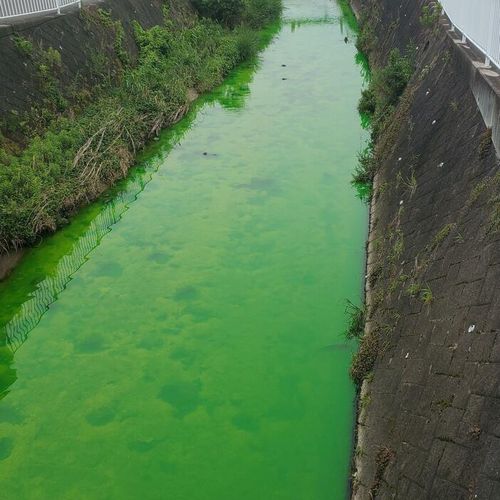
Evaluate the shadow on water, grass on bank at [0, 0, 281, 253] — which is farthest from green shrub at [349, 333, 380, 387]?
grass on bank at [0, 0, 281, 253]

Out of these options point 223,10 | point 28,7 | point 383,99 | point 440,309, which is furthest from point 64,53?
point 223,10

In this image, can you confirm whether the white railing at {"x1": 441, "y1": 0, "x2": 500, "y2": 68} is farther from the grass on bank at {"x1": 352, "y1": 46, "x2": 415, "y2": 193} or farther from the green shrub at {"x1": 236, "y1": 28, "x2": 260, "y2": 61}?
the green shrub at {"x1": 236, "y1": 28, "x2": 260, "y2": 61}

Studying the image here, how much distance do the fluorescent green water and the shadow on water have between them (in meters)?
0.02

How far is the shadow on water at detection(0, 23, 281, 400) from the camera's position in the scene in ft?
19.4

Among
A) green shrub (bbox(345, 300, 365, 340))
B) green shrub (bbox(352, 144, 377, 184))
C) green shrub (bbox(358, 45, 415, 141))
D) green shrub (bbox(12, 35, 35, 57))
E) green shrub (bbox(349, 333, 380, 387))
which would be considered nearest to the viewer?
green shrub (bbox(349, 333, 380, 387))

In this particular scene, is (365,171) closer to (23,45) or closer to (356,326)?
(356,326)

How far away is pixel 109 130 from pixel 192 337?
4.93 m

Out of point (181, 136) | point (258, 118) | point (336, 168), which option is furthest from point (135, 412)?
point (258, 118)

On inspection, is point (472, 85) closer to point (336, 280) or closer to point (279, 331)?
point (336, 280)

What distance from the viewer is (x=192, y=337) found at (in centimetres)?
573

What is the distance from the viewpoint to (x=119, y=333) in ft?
19.0

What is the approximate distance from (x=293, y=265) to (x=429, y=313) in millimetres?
2837

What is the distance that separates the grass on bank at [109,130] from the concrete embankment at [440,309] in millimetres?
4257

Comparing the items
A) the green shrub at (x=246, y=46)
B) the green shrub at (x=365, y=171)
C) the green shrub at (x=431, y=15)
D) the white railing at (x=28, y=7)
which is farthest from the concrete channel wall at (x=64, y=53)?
the green shrub at (x=431, y=15)
